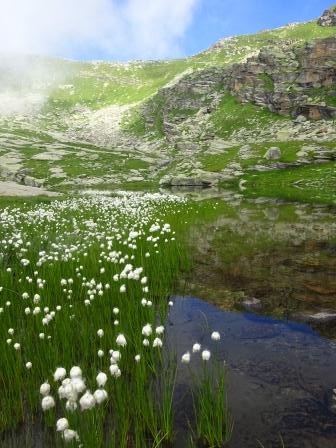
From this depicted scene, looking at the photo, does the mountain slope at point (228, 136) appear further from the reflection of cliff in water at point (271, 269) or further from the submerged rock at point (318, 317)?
the submerged rock at point (318, 317)

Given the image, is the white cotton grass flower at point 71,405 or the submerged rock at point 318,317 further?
the submerged rock at point 318,317

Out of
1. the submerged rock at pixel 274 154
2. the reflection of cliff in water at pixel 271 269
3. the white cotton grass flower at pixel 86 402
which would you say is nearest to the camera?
the white cotton grass flower at pixel 86 402

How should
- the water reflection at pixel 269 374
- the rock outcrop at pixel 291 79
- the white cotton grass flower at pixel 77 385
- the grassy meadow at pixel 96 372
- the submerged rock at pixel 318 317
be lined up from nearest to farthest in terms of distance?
the white cotton grass flower at pixel 77 385 → the grassy meadow at pixel 96 372 → the water reflection at pixel 269 374 → the submerged rock at pixel 318 317 → the rock outcrop at pixel 291 79

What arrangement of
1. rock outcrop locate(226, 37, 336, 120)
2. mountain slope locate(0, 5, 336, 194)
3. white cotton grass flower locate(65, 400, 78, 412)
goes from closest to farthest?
white cotton grass flower locate(65, 400, 78, 412), mountain slope locate(0, 5, 336, 194), rock outcrop locate(226, 37, 336, 120)

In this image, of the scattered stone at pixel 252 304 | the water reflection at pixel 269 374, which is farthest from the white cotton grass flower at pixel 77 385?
the scattered stone at pixel 252 304

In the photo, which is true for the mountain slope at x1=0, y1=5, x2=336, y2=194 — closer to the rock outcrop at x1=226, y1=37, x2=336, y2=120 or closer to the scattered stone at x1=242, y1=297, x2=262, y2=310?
the rock outcrop at x1=226, y1=37, x2=336, y2=120

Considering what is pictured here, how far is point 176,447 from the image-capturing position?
542 centimetres

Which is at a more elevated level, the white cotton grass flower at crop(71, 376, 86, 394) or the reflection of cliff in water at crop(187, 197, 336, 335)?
the white cotton grass flower at crop(71, 376, 86, 394)

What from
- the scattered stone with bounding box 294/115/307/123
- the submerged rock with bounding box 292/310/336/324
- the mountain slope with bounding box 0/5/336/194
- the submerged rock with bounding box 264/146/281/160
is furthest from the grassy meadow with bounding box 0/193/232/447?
the scattered stone with bounding box 294/115/307/123

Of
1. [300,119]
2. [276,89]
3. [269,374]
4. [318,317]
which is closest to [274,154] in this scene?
[300,119]

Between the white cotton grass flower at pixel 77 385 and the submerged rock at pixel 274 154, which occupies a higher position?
the submerged rock at pixel 274 154

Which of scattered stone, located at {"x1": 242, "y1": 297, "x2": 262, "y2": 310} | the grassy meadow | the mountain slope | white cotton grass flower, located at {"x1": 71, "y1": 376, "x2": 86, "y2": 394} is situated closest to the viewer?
white cotton grass flower, located at {"x1": 71, "y1": 376, "x2": 86, "y2": 394}

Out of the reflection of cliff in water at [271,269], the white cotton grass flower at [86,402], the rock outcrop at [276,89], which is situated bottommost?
the reflection of cliff in water at [271,269]

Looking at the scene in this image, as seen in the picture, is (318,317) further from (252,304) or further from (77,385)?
(77,385)
